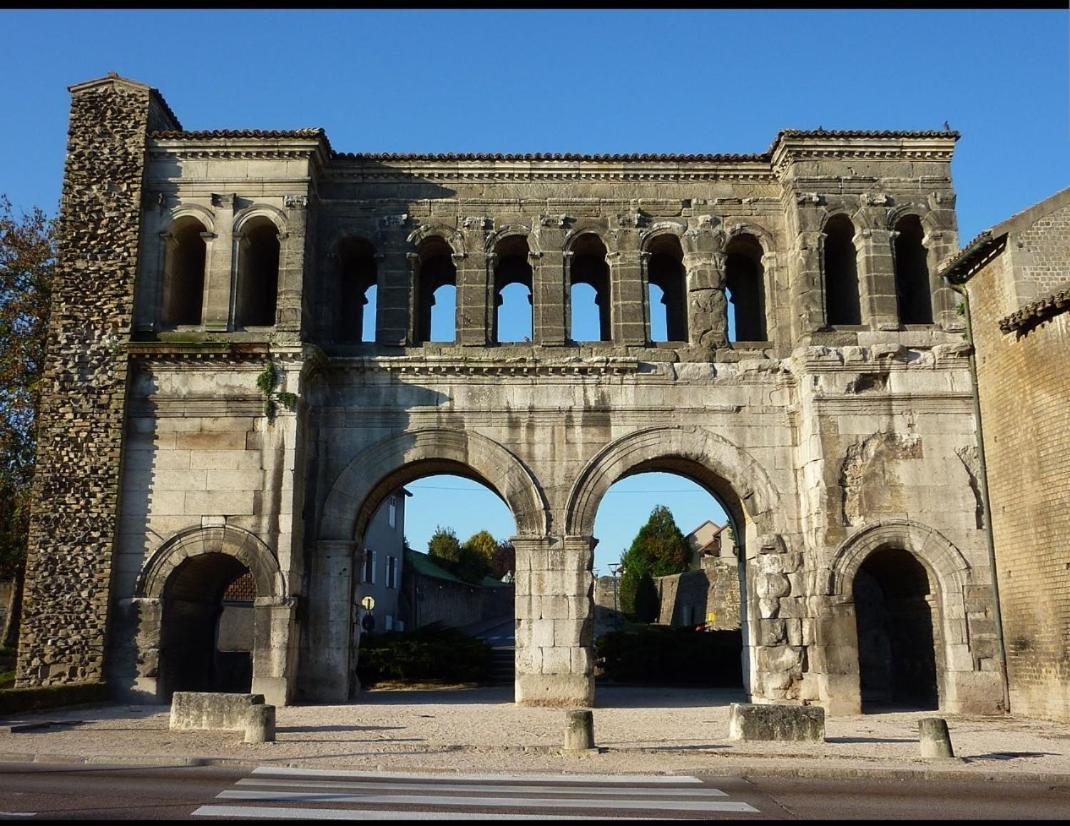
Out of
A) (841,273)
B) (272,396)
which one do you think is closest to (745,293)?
(841,273)

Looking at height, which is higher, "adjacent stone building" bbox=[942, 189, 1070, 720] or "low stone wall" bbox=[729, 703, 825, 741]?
"adjacent stone building" bbox=[942, 189, 1070, 720]

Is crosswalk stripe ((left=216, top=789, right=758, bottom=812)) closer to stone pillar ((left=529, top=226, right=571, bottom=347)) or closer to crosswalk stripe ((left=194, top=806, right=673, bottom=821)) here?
crosswalk stripe ((left=194, top=806, right=673, bottom=821))

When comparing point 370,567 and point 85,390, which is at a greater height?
point 85,390

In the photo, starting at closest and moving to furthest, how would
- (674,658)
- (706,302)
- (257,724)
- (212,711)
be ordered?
(257,724) < (212,711) < (706,302) < (674,658)

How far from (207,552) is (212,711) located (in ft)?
14.8

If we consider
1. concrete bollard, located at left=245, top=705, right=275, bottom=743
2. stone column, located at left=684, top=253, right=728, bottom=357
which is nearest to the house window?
stone column, located at left=684, top=253, right=728, bottom=357

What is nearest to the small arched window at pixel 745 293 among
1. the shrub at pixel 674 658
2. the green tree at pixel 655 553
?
the shrub at pixel 674 658

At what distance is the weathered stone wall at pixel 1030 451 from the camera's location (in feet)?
50.7

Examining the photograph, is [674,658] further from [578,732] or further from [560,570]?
[578,732]

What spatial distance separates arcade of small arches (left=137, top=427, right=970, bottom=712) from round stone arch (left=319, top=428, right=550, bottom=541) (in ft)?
0.06

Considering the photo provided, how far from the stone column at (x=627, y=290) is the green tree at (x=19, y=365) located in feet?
44.7

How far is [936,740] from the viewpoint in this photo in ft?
37.8

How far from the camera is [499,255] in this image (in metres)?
20.2

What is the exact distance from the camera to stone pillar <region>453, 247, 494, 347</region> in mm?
19203
